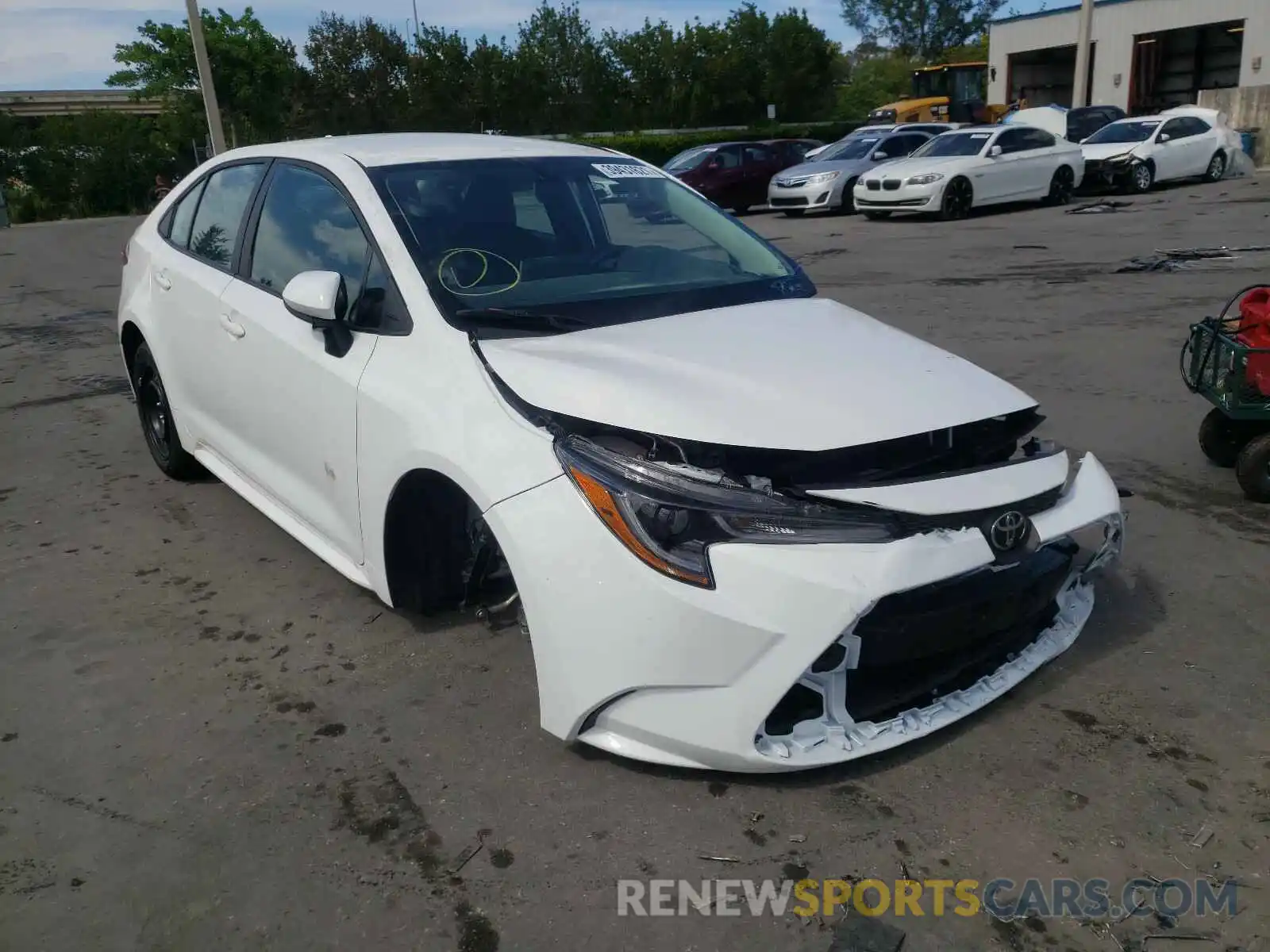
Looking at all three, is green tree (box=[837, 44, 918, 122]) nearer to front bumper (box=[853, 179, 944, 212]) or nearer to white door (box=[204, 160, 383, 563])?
front bumper (box=[853, 179, 944, 212])

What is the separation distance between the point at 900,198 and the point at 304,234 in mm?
15083

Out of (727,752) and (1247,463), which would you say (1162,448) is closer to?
(1247,463)

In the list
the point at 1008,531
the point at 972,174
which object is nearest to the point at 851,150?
the point at 972,174

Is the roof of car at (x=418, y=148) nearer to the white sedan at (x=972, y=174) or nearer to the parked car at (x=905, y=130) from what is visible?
the white sedan at (x=972, y=174)

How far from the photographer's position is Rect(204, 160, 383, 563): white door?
11.5 feet

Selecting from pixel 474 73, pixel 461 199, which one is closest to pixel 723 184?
pixel 461 199

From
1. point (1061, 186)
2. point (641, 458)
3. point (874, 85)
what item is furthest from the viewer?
point (874, 85)

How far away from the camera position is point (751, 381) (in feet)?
9.57

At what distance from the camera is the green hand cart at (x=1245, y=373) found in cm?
452

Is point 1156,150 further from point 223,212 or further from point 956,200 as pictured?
point 223,212

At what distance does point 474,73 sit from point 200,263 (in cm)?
4467

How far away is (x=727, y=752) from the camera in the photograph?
2.59m

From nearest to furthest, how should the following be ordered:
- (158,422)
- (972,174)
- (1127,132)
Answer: (158,422) < (972,174) < (1127,132)

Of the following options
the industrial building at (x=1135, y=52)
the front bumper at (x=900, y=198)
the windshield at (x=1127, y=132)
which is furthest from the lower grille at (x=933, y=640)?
the industrial building at (x=1135, y=52)
